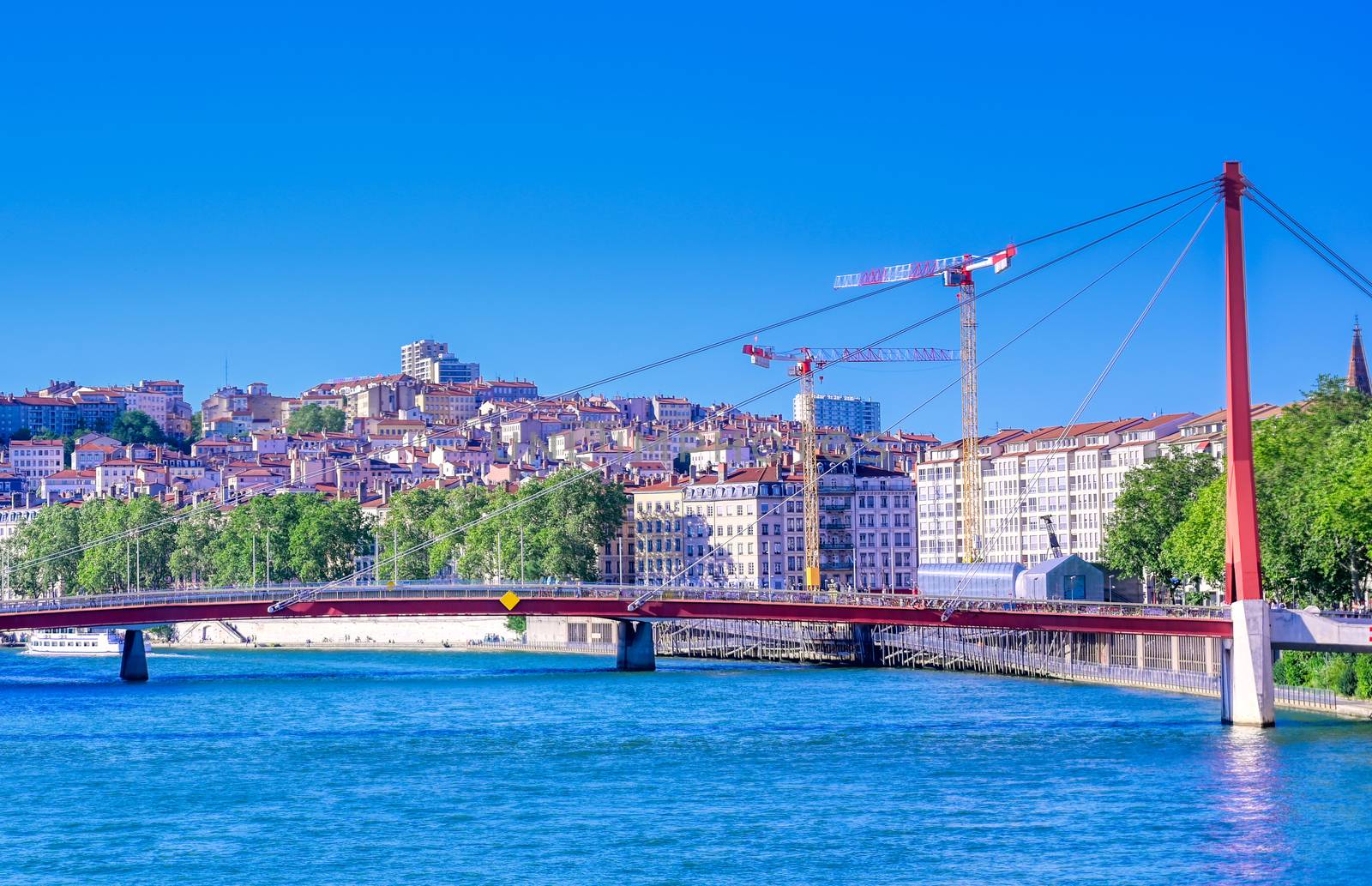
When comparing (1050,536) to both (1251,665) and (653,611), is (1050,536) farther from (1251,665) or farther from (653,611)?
(1251,665)

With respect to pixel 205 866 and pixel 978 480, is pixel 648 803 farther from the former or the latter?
pixel 978 480

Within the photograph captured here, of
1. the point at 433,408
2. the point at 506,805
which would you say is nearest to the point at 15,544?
the point at 433,408

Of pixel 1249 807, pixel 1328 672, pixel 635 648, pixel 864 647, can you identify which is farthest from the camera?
pixel 864 647

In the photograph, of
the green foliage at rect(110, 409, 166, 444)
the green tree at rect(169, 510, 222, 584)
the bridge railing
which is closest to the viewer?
the bridge railing

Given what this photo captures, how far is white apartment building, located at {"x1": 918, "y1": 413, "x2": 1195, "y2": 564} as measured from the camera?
9550 cm

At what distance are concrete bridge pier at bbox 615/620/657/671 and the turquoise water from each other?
1171cm

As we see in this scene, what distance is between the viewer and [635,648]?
65375 millimetres

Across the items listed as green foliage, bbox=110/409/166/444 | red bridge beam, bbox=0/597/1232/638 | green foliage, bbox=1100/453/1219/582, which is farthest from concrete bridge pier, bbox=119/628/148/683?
green foliage, bbox=110/409/166/444

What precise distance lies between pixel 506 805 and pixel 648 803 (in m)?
2.10

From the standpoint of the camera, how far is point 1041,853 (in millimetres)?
27734

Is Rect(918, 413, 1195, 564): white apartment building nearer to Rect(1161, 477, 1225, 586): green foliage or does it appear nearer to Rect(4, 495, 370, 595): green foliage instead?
Rect(4, 495, 370, 595): green foliage

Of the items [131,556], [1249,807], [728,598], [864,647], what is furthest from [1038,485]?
[1249,807]

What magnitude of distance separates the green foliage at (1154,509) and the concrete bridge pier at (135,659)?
92.2 feet

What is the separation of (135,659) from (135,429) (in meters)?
127
